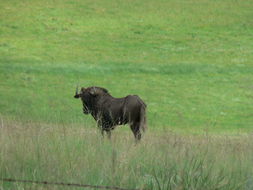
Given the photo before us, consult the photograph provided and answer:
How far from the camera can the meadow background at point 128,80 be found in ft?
27.1

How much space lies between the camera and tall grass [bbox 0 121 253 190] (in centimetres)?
738

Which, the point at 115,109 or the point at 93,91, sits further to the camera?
the point at 93,91

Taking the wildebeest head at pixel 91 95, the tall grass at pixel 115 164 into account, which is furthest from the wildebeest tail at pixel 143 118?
the tall grass at pixel 115 164

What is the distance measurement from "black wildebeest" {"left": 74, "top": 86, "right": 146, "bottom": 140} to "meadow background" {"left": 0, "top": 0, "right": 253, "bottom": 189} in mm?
565

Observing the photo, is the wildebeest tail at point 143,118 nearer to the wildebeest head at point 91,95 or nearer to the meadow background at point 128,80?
the meadow background at point 128,80

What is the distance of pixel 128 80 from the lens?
32500 mm

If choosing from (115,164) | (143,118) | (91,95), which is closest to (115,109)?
(143,118)

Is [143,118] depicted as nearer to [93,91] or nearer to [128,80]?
[93,91]

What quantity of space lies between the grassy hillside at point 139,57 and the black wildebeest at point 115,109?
3.83m

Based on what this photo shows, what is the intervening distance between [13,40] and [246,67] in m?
14.1

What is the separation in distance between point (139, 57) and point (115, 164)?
29.9m

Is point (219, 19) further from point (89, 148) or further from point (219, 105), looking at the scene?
point (89, 148)

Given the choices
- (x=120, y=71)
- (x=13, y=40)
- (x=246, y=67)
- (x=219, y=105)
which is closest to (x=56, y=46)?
(x=13, y=40)

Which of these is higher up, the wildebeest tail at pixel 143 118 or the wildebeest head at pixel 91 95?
the wildebeest head at pixel 91 95
